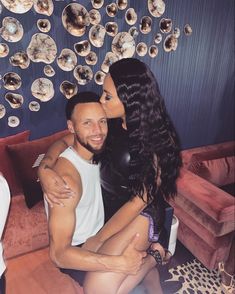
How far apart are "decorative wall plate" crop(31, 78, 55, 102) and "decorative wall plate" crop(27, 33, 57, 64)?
18cm

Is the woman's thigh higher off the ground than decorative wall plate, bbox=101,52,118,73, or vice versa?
decorative wall plate, bbox=101,52,118,73

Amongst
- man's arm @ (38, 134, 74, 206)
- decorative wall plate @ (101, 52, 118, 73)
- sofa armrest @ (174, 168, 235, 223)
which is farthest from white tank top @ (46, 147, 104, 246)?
decorative wall plate @ (101, 52, 118, 73)

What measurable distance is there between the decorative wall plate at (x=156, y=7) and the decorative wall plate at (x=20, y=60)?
1298mm

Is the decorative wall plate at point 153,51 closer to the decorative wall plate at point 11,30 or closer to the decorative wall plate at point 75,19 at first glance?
the decorative wall plate at point 75,19

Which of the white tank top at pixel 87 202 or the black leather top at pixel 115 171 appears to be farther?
the black leather top at pixel 115 171

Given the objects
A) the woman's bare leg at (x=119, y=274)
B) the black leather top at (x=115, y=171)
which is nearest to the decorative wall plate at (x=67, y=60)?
the black leather top at (x=115, y=171)

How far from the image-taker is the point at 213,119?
391cm

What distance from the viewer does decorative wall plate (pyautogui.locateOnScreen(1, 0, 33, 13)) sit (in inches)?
89.7

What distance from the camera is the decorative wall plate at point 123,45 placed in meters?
2.81

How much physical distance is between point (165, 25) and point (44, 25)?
1.25 meters

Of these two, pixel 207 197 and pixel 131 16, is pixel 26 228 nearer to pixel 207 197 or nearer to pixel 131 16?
pixel 207 197

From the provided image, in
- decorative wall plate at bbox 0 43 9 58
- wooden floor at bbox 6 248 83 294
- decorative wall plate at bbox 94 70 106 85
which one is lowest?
wooden floor at bbox 6 248 83 294

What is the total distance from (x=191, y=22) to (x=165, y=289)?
265 cm

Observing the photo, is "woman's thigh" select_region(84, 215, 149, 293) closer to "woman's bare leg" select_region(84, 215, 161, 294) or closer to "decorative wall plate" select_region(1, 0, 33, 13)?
"woman's bare leg" select_region(84, 215, 161, 294)
